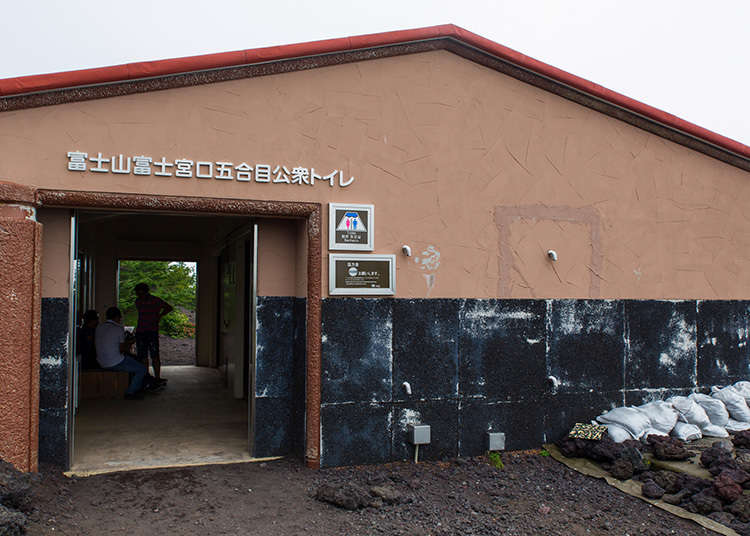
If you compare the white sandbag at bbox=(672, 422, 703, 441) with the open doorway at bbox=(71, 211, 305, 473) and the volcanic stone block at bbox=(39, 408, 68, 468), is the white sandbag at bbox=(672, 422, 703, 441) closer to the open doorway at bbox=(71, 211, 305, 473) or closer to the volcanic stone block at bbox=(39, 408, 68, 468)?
the open doorway at bbox=(71, 211, 305, 473)

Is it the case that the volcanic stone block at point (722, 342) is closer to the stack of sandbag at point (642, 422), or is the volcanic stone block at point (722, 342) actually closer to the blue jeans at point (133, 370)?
the stack of sandbag at point (642, 422)

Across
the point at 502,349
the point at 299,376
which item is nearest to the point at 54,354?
the point at 299,376

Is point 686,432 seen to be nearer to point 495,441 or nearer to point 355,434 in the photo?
point 495,441

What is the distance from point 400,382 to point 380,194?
1.71 metres

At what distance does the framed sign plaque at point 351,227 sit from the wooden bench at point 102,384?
4.53m

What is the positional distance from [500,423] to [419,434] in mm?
878

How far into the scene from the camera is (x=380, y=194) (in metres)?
5.60

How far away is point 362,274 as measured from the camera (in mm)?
5488

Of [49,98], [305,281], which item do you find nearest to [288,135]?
[305,281]

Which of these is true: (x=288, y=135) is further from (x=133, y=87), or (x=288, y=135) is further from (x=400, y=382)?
(x=400, y=382)

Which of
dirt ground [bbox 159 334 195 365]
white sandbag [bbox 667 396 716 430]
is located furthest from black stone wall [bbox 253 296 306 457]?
dirt ground [bbox 159 334 195 365]

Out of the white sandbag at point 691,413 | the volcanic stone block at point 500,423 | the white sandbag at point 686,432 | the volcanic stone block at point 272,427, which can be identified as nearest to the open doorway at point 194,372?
the volcanic stone block at point 272,427

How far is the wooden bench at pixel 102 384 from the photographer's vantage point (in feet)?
26.8

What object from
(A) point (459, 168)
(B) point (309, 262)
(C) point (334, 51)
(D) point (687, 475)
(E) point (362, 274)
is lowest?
(D) point (687, 475)
